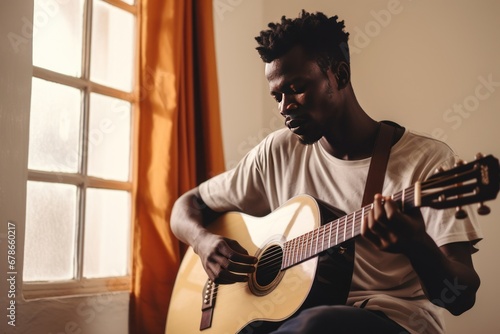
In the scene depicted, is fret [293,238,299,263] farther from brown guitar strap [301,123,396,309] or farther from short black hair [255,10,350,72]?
short black hair [255,10,350,72]

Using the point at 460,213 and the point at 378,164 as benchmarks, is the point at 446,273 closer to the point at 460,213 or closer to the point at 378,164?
the point at 460,213

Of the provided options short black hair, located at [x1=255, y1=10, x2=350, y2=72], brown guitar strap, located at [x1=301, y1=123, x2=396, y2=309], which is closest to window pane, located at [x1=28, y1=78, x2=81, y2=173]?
short black hair, located at [x1=255, y1=10, x2=350, y2=72]

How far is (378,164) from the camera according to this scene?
4.33 feet

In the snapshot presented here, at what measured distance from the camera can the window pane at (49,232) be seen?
5.55 ft

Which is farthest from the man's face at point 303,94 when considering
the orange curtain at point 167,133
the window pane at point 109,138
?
the window pane at point 109,138

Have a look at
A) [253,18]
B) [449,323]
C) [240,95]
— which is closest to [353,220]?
[449,323]

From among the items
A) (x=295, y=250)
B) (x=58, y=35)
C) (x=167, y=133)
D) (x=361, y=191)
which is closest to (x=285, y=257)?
(x=295, y=250)

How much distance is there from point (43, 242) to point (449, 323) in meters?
1.47

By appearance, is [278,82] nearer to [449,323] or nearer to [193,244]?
[193,244]

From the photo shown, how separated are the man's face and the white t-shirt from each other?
130 millimetres

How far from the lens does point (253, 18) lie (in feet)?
8.41

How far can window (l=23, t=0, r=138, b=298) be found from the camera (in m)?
1.72

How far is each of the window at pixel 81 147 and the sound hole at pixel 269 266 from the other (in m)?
0.73

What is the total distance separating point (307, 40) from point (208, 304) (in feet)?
2.44
